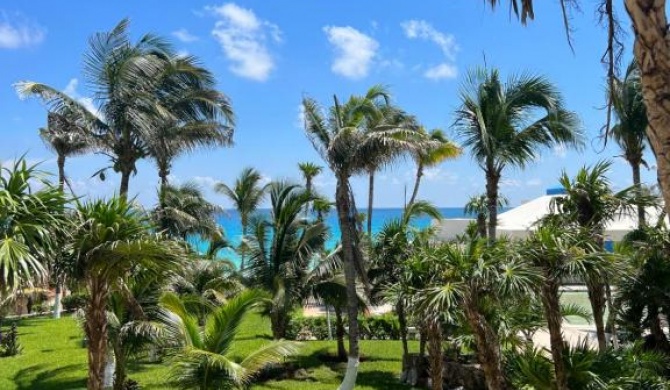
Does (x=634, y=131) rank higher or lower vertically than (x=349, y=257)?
higher

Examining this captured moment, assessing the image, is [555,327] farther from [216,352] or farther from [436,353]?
[216,352]

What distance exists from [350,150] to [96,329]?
20.2 ft

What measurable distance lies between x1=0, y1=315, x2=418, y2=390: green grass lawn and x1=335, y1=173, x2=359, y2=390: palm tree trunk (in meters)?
1.38

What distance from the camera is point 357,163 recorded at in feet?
37.6

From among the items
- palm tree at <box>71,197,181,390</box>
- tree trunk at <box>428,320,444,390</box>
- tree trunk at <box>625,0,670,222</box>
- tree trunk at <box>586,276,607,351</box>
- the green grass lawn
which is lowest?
Result: the green grass lawn

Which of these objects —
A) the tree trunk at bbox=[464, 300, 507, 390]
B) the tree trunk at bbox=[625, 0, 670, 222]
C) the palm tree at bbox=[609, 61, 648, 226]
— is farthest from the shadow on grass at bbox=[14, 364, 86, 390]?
the palm tree at bbox=[609, 61, 648, 226]

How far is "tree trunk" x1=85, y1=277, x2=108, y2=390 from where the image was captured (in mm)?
6621

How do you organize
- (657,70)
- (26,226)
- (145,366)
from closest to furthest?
(657,70)
(26,226)
(145,366)

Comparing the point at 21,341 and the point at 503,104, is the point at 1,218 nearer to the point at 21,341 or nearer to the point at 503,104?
the point at 503,104

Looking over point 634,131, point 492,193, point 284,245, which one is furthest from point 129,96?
point 634,131

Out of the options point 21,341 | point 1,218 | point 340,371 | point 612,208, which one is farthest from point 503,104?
point 21,341

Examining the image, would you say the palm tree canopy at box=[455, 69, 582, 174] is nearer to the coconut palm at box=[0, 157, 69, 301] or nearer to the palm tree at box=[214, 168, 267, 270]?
the coconut palm at box=[0, 157, 69, 301]

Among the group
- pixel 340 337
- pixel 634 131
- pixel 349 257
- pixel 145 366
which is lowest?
pixel 145 366

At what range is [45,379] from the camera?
12039 mm
